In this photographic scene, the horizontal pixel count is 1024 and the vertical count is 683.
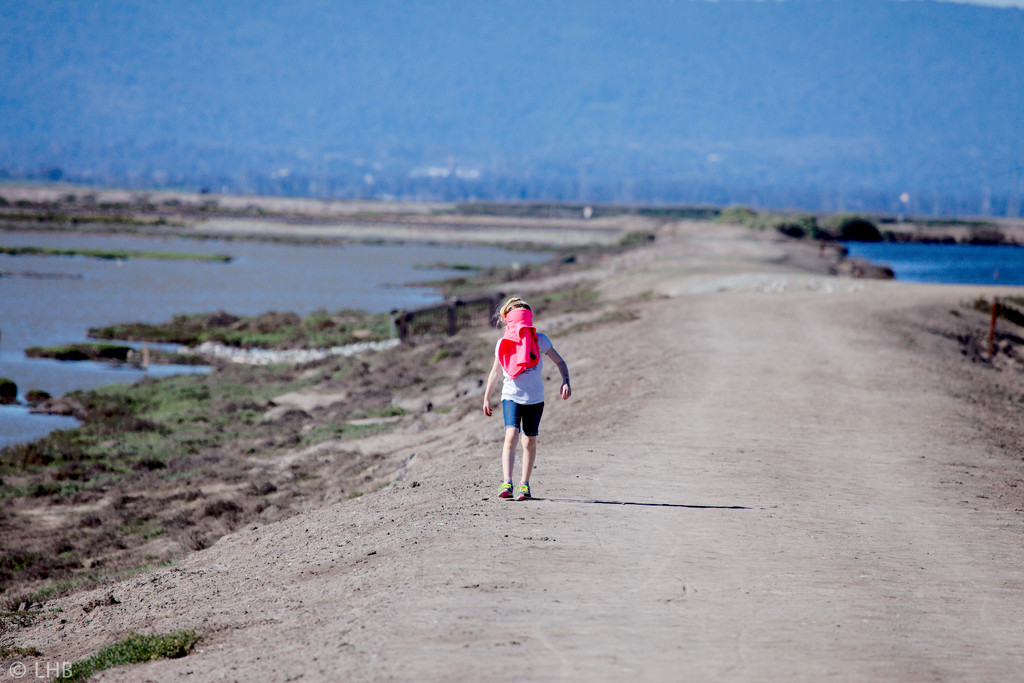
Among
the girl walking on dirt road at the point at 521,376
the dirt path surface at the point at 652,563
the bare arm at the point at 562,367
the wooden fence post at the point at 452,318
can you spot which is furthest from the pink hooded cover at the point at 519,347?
the wooden fence post at the point at 452,318

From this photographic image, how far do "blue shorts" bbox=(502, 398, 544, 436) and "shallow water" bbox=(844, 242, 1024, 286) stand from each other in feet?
108

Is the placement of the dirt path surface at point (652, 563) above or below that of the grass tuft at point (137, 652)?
above

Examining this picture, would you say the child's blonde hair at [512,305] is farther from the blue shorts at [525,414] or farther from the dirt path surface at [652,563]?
the dirt path surface at [652,563]

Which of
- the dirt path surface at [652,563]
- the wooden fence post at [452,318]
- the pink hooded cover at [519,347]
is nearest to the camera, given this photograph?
the dirt path surface at [652,563]

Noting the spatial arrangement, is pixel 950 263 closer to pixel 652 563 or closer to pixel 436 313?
pixel 436 313

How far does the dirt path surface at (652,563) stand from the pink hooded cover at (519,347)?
117cm

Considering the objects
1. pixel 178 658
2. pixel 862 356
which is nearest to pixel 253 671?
pixel 178 658

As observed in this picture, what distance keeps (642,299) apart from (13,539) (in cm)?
2017

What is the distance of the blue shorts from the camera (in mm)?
8531

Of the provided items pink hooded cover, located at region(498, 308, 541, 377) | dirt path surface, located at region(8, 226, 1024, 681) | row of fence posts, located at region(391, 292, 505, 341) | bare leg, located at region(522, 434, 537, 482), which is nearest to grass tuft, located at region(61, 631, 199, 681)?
dirt path surface, located at region(8, 226, 1024, 681)

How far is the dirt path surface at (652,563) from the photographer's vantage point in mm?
5930

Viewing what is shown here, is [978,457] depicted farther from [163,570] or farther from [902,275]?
[902,275]

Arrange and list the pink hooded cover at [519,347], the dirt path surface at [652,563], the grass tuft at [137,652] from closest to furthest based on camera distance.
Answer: the dirt path surface at [652,563] → the grass tuft at [137,652] → the pink hooded cover at [519,347]

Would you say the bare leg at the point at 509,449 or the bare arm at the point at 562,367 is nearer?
the bare leg at the point at 509,449
